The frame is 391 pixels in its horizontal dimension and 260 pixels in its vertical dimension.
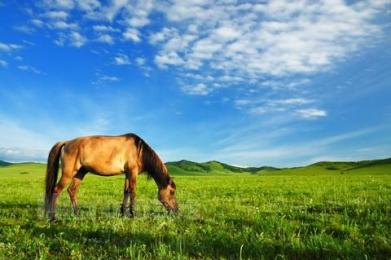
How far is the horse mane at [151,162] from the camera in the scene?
551 inches

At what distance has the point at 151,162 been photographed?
1405 cm

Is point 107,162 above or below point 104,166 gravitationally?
above

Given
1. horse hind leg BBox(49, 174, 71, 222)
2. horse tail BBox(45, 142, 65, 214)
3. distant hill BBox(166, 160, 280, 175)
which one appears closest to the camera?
horse hind leg BBox(49, 174, 71, 222)

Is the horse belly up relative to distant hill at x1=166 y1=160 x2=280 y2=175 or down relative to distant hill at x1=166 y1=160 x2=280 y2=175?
down

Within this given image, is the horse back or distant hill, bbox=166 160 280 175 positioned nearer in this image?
the horse back

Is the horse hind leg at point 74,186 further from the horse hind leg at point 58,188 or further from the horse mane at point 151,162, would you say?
the horse mane at point 151,162

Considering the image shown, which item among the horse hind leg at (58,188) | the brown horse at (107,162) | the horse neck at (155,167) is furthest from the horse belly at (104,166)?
the horse neck at (155,167)

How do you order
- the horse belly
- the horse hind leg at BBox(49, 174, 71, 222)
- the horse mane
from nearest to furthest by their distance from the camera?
the horse hind leg at BBox(49, 174, 71, 222), the horse belly, the horse mane

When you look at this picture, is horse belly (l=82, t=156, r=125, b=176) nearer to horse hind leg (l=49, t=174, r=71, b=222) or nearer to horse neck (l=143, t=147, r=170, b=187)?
horse hind leg (l=49, t=174, r=71, b=222)

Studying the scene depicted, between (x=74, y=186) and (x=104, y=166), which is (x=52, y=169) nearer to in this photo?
(x=74, y=186)

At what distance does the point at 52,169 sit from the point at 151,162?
3.21m

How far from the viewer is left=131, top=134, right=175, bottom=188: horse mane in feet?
45.9

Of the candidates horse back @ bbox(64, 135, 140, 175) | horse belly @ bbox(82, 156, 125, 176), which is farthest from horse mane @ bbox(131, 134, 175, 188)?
horse belly @ bbox(82, 156, 125, 176)

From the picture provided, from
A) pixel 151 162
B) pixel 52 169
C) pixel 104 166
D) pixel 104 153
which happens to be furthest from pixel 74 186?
pixel 151 162
